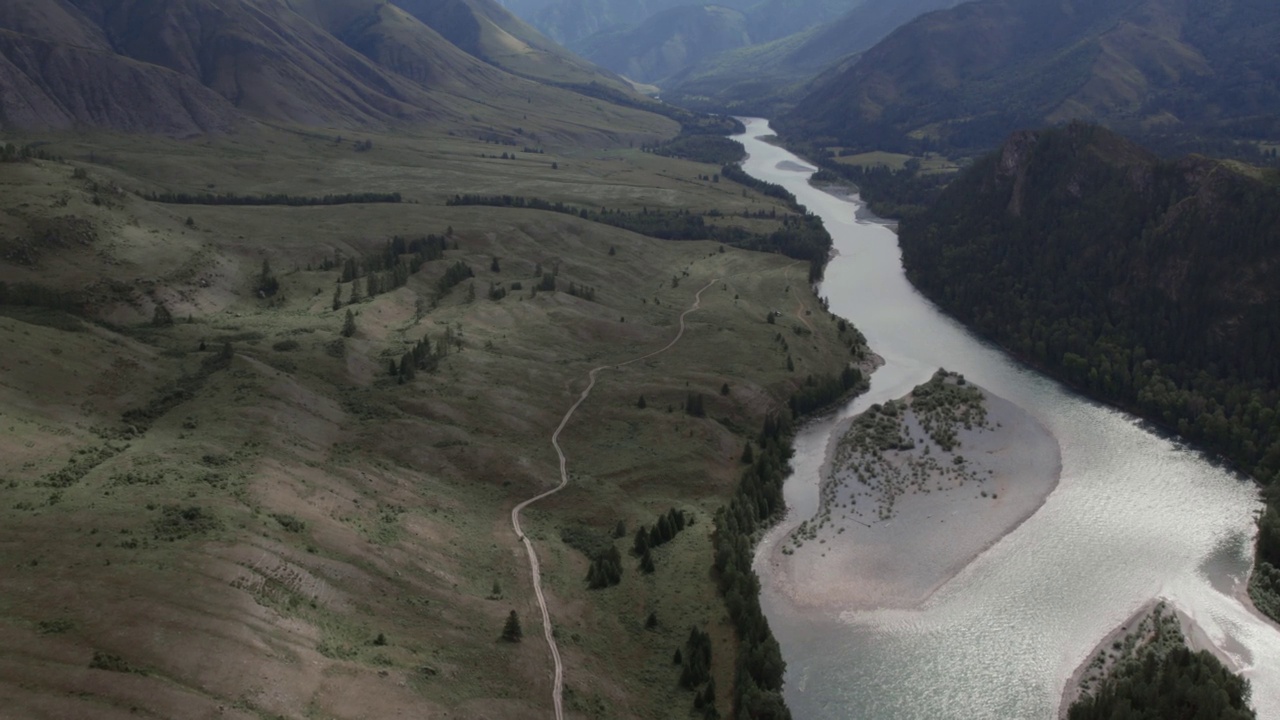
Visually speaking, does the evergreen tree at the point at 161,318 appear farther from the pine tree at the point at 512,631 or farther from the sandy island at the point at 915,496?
the sandy island at the point at 915,496

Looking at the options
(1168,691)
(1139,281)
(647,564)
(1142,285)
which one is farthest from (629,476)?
(1139,281)

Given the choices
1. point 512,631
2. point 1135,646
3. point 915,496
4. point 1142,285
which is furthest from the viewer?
point 1142,285

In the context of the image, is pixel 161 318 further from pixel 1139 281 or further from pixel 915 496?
pixel 1139 281

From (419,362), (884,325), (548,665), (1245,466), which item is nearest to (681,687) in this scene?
(548,665)

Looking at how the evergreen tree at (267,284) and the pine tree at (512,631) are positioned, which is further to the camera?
the evergreen tree at (267,284)

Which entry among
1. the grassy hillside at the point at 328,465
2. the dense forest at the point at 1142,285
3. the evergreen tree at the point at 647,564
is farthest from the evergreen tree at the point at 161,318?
the dense forest at the point at 1142,285

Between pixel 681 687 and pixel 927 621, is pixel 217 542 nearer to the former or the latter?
pixel 681 687
